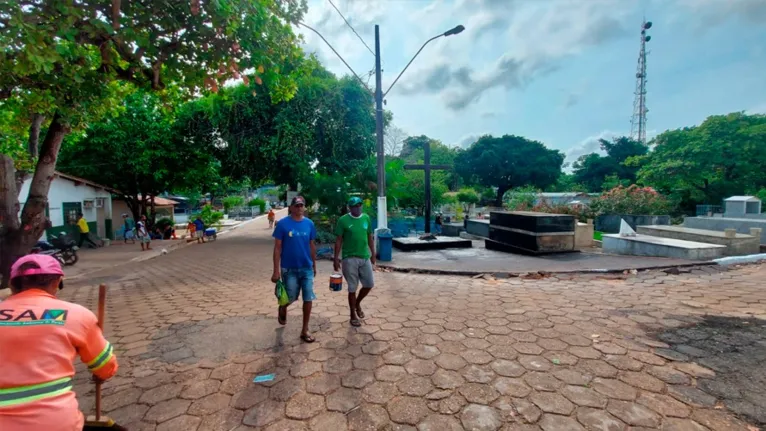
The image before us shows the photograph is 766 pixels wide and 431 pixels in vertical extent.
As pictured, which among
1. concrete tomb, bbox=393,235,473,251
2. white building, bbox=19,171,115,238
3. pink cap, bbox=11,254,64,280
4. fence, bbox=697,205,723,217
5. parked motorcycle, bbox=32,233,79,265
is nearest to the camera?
pink cap, bbox=11,254,64,280

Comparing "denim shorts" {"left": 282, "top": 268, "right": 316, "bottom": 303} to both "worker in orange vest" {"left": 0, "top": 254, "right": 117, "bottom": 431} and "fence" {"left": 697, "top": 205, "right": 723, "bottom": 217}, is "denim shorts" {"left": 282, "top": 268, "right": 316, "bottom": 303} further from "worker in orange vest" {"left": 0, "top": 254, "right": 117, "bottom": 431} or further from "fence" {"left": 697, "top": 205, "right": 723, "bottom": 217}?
"fence" {"left": 697, "top": 205, "right": 723, "bottom": 217}

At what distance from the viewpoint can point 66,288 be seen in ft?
26.6

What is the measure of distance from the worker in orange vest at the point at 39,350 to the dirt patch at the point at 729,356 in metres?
4.27

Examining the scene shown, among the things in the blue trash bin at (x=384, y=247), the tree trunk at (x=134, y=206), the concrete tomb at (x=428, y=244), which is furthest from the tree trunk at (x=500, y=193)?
the blue trash bin at (x=384, y=247)

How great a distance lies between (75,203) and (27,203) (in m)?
13.0

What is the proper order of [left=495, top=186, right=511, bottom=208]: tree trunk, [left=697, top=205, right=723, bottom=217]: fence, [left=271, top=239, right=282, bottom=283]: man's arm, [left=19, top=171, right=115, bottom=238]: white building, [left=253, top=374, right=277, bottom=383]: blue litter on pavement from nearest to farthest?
[left=253, top=374, right=277, bottom=383]: blue litter on pavement, [left=271, top=239, right=282, bottom=283]: man's arm, [left=19, top=171, right=115, bottom=238]: white building, [left=697, top=205, right=723, bottom=217]: fence, [left=495, top=186, right=511, bottom=208]: tree trunk

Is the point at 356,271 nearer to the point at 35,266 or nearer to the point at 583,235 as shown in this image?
the point at 35,266

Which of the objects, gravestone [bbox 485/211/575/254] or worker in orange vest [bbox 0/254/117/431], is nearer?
worker in orange vest [bbox 0/254/117/431]

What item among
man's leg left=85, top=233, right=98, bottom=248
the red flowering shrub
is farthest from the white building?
the red flowering shrub

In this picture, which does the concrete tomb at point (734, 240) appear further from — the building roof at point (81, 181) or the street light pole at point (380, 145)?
the building roof at point (81, 181)

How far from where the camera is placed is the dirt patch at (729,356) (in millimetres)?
2822

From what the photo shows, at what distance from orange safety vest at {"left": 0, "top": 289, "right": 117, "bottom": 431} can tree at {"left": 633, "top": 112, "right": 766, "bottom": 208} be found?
29.8 m

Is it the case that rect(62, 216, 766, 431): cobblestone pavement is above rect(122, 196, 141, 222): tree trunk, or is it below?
below

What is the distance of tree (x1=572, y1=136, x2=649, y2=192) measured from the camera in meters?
43.7
